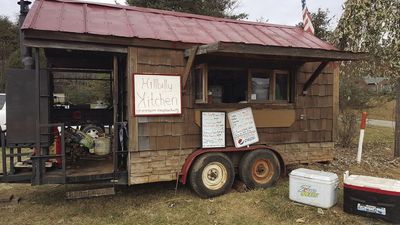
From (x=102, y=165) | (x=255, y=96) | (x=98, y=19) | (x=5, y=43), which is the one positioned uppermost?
(x=5, y=43)

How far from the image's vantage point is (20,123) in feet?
15.7

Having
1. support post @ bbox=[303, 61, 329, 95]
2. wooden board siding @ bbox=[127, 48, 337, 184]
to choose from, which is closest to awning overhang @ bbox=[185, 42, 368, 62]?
support post @ bbox=[303, 61, 329, 95]

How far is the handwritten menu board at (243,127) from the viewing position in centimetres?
578

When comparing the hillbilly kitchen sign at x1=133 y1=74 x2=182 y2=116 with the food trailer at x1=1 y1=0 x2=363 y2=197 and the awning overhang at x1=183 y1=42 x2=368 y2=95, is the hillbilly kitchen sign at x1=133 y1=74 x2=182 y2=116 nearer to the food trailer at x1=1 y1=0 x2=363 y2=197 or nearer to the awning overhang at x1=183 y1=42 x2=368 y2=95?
Result: the food trailer at x1=1 y1=0 x2=363 y2=197

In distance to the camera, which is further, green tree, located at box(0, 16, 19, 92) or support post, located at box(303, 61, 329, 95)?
green tree, located at box(0, 16, 19, 92)

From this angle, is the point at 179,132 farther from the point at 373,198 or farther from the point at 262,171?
the point at 373,198

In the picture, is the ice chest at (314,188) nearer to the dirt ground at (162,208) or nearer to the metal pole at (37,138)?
the dirt ground at (162,208)

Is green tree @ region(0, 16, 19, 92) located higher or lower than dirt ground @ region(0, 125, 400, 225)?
higher

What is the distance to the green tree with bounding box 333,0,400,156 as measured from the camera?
8320 millimetres

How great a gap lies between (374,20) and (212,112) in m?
5.32

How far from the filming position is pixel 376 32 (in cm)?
853

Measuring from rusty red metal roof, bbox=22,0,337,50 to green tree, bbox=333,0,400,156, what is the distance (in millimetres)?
2002

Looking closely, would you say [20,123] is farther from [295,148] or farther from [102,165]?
[295,148]

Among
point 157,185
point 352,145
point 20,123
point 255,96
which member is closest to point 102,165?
point 157,185
